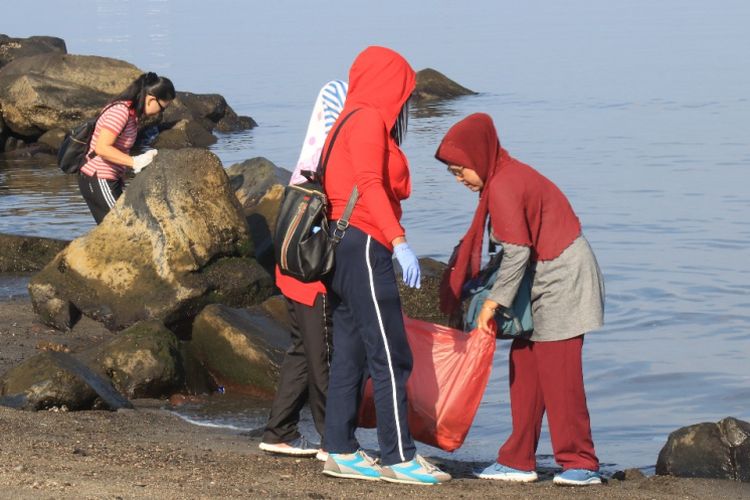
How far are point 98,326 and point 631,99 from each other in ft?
70.5

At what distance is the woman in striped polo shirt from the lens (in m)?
8.48

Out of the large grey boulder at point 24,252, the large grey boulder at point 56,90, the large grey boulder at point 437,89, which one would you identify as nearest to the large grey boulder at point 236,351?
the large grey boulder at point 24,252

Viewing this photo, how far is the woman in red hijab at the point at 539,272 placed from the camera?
17.5 feet

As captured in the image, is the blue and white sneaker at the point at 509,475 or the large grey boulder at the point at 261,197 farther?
the large grey boulder at the point at 261,197

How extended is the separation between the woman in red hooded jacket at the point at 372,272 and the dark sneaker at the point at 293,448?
0.46 m

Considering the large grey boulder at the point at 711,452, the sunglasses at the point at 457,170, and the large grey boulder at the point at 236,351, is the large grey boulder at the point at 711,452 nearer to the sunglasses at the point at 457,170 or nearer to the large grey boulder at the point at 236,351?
the sunglasses at the point at 457,170

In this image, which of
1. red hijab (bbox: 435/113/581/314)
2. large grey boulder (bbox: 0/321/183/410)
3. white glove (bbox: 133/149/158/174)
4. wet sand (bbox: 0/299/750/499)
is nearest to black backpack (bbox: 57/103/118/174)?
white glove (bbox: 133/149/158/174)

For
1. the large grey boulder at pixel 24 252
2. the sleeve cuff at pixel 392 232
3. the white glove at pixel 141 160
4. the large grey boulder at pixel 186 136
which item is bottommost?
the large grey boulder at pixel 186 136

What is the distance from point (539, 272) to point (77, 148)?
4.46m

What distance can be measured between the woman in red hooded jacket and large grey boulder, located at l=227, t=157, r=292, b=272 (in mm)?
5276

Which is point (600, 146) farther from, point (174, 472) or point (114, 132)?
point (174, 472)

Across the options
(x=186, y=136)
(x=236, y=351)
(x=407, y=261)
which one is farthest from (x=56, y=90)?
(x=407, y=261)

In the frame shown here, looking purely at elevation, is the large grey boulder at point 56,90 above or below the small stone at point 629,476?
above

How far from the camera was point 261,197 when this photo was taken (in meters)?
11.8
